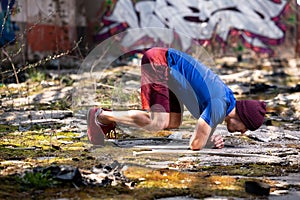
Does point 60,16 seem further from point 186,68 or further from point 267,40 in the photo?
point 186,68

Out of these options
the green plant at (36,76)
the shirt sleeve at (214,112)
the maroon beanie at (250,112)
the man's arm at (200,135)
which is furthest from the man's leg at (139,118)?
the green plant at (36,76)

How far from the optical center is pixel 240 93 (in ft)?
34.7

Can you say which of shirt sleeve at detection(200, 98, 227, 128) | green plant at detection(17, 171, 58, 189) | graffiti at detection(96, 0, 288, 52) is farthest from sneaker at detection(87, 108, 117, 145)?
graffiti at detection(96, 0, 288, 52)

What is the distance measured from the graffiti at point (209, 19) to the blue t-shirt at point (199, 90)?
12.8 meters

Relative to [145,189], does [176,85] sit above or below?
above

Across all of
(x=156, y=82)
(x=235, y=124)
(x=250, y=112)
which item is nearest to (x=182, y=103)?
(x=156, y=82)

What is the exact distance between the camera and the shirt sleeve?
530 cm

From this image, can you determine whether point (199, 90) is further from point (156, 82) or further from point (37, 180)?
point (37, 180)

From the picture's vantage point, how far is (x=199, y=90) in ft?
18.2

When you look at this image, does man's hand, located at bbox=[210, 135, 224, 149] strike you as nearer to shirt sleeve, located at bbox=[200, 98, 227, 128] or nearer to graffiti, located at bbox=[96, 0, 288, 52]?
shirt sleeve, located at bbox=[200, 98, 227, 128]

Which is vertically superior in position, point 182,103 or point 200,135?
point 182,103

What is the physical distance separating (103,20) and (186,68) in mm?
13422

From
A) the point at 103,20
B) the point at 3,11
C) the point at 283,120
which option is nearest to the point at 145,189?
the point at 283,120

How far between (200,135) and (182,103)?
60 cm
